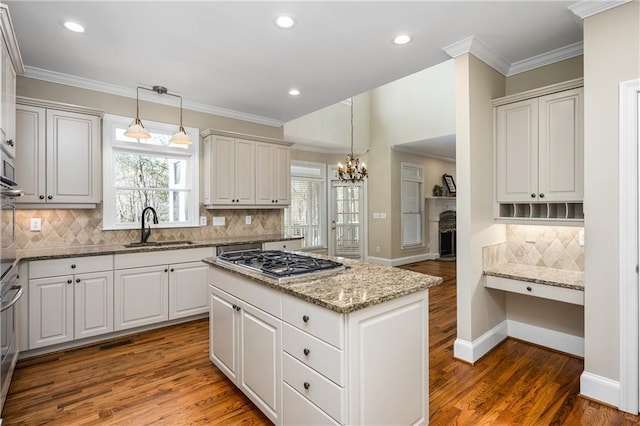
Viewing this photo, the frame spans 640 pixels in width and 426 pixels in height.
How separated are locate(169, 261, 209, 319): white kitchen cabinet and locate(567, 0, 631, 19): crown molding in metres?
3.98

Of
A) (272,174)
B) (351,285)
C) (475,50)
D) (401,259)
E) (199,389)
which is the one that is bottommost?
(199,389)

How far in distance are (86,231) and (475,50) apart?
4.19 m

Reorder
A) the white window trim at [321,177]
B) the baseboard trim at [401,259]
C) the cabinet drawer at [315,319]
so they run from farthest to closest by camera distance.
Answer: the baseboard trim at [401,259] < the white window trim at [321,177] < the cabinet drawer at [315,319]

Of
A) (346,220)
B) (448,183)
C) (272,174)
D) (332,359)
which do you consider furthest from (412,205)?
(332,359)

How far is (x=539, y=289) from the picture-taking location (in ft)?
8.75

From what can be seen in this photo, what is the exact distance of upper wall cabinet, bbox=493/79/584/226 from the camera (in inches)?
103

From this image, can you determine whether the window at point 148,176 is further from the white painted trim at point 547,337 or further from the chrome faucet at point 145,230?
the white painted trim at point 547,337

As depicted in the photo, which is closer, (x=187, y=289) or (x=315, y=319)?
(x=315, y=319)

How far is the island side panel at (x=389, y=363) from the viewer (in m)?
1.48

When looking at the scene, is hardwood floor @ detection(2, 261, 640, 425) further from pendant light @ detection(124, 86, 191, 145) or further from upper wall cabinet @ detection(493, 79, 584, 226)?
pendant light @ detection(124, 86, 191, 145)

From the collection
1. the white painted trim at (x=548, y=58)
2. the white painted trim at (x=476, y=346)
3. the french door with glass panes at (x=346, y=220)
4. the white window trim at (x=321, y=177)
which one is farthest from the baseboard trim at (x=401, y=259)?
the white painted trim at (x=548, y=58)

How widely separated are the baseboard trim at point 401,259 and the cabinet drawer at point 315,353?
5489mm

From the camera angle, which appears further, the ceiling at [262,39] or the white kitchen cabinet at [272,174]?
the white kitchen cabinet at [272,174]

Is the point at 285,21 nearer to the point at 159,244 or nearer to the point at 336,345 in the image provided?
the point at 336,345
